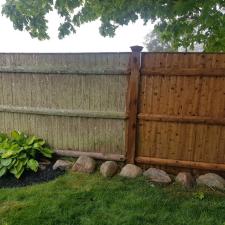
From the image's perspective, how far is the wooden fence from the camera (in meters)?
4.40

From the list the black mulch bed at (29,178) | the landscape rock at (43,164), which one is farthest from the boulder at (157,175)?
the landscape rock at (43,164)

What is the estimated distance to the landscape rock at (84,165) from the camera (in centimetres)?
473

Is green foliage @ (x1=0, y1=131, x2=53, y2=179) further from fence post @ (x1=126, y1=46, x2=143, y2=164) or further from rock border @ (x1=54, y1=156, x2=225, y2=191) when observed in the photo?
fence post @ (x1=126, y1=46, x2=143, y2=164)

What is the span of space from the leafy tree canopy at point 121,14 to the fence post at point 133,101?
0.60 meters

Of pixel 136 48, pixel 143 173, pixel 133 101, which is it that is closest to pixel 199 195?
pixel 143 173

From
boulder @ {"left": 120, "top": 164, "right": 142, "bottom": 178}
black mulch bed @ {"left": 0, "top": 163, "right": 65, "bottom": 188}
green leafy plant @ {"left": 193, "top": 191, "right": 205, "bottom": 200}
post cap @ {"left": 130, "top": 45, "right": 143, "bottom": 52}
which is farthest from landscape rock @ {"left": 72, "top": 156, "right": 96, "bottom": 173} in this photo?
post cap @ {"left": 130, "top": 45, "right": 143, "bottom": 52}

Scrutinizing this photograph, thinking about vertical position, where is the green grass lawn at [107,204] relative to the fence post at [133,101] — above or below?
below

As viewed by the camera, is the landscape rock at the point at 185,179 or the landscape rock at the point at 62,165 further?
the landscape rock at the point at 62,165

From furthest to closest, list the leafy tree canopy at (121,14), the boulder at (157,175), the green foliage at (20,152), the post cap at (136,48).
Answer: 1. the green foliage at (20,152)
2. the post cap at (136,48)
3. the boulder at (157,175)
4. the leafy tree canopy at (121,14)

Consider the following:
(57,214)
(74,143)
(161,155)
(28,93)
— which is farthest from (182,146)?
(28,93)

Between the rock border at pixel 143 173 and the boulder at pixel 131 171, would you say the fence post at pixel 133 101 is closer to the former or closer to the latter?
the boulder at pixel 131 171

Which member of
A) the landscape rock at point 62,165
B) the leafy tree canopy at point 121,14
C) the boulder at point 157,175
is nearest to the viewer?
the leafy tree canopy at point 121,14

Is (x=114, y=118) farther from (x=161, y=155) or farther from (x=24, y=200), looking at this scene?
(x=24, y=200)

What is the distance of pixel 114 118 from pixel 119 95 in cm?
40
